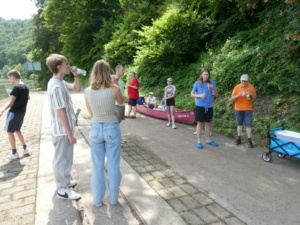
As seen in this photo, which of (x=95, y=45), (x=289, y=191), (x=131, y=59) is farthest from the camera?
(x=95, y=45)

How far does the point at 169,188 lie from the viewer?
4.33 metres

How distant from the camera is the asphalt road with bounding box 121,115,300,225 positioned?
3670mm

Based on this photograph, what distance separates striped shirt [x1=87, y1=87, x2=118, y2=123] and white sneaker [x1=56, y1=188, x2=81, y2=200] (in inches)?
49.6

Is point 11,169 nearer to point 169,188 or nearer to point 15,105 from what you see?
point 15,105

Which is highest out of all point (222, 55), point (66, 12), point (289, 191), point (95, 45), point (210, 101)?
point (66, 12)

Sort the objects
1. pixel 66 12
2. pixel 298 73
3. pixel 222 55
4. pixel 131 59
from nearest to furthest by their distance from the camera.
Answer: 1. pixel 298 73
2. pixel 222 55
3. pixel 131 59
4. pixel 66 12

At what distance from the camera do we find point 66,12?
3189cm

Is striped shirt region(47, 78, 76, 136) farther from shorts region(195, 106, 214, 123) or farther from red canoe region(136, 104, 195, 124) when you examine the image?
red canoe region(136, 104, 195, 124)

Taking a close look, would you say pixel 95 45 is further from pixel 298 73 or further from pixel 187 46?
pixel 298 73

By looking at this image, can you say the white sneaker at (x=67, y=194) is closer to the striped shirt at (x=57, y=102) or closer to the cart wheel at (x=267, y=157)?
the striped shirt at (x=57, y=102)

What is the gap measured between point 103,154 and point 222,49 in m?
10.5

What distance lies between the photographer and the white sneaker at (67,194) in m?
3.91

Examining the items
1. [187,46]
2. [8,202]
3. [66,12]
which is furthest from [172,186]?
[66,12]

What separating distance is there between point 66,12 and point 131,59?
52.9ft
